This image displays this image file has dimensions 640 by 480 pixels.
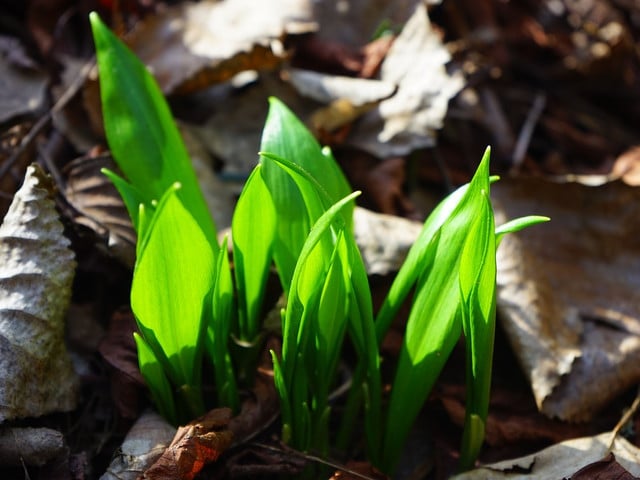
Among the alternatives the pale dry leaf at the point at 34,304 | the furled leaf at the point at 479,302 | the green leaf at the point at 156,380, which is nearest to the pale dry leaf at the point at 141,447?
the green leaf at the point at 156,380

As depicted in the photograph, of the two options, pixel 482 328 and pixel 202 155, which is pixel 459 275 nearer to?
pixel 482 328

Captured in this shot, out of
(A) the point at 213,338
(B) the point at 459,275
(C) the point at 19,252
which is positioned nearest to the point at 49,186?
(C) the point at 19,252

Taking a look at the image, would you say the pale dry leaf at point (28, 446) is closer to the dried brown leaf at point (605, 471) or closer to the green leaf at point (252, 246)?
the green leaf at point (252, 246)

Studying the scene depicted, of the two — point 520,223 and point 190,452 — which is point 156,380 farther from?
point 520,223

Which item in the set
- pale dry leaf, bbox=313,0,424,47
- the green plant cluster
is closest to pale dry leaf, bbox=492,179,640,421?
the green plant cluster

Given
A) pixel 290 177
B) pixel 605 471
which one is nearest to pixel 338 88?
pixel 290 177

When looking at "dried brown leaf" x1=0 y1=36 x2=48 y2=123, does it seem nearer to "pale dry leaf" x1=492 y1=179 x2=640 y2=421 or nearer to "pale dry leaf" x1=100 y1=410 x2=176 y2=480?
"pale dry leaf" x1=100 y1=410 x2=176 y2=480
